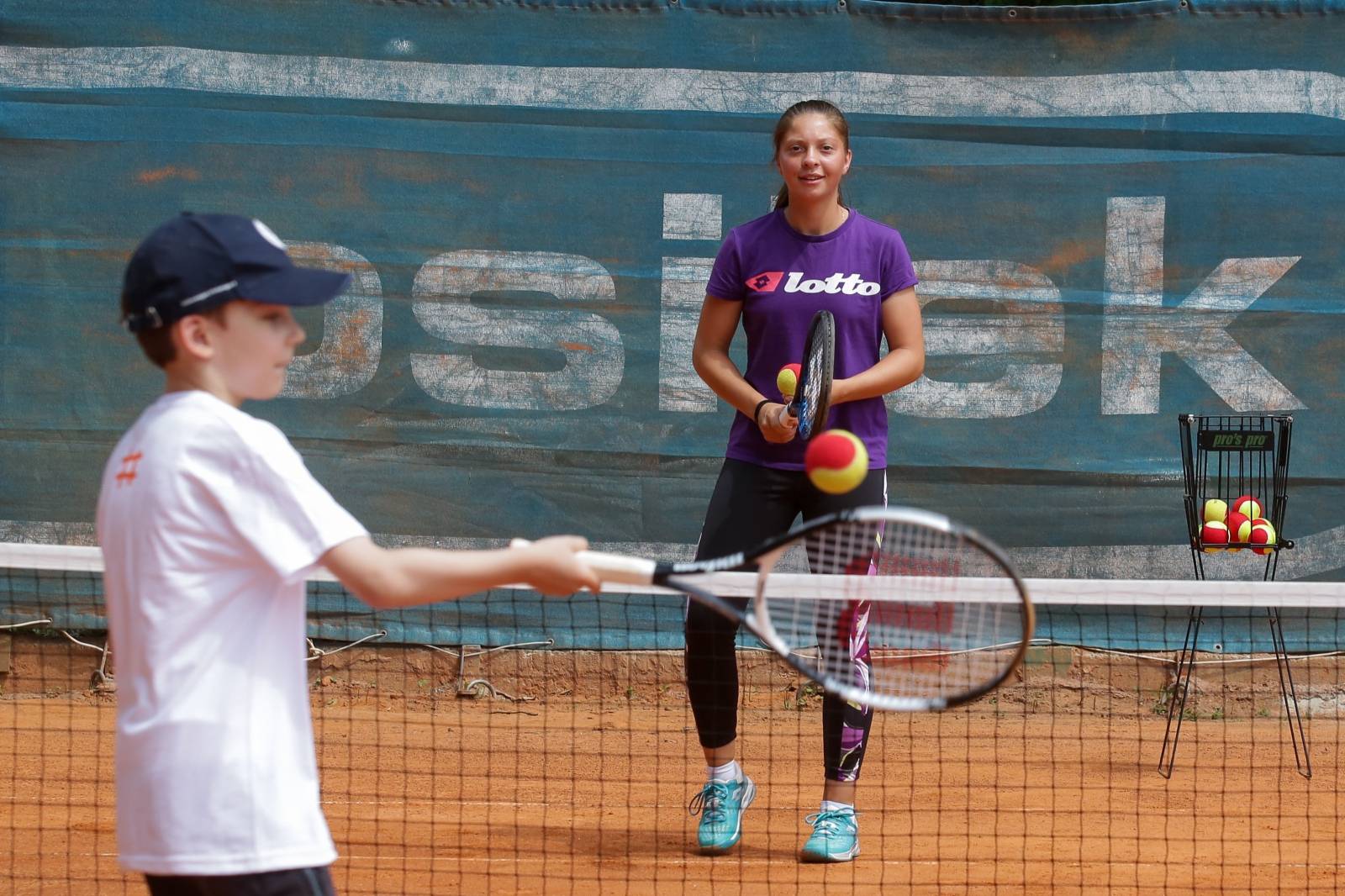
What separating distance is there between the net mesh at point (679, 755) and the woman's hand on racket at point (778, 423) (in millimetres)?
442

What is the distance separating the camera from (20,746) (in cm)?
512

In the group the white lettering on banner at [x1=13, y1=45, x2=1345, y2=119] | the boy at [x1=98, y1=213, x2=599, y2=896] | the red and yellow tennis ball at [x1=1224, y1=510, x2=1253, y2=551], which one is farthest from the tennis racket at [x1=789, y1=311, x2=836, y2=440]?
the white lettering on banner at [x1=13, y1=45, x2=1345, y2=119]

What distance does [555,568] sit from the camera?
1937mm

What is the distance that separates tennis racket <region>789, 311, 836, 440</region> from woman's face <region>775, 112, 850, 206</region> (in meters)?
0.39

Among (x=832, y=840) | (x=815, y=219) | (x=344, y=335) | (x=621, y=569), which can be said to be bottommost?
(x=832, y=840)

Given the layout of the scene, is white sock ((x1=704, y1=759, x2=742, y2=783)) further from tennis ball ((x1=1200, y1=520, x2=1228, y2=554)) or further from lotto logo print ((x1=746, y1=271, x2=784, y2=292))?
tennis ball ((x1=1200, y1=520, x2=1228, y2=554))

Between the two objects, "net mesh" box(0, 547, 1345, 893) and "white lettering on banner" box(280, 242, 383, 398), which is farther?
"white lettering on banner" box(280, 242, 383, 398)

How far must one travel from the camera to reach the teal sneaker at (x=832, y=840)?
149 inches

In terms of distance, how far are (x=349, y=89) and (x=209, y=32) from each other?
0.56 m

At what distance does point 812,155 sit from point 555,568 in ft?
6.77

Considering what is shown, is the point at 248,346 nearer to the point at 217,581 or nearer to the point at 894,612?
the point at 217,581

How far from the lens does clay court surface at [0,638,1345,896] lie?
3803 mm

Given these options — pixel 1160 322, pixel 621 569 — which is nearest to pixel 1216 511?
pixel 1160 322

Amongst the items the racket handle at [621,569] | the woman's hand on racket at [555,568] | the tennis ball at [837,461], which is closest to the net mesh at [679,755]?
the tennis ball at [837,461]
